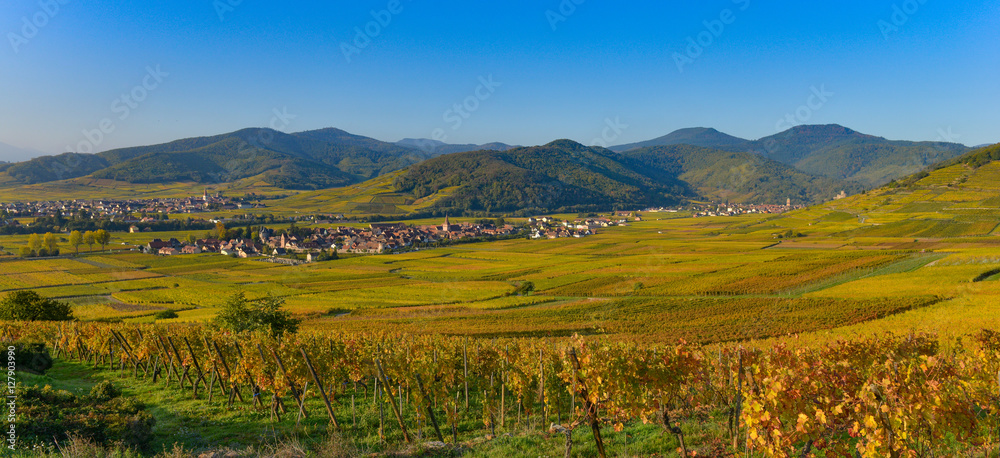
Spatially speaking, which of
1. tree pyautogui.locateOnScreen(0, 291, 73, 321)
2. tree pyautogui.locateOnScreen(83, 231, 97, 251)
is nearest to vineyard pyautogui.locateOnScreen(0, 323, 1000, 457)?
tree pyautogui.locateOnScreen(0, 291, 73, 321)

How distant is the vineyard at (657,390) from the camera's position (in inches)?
227

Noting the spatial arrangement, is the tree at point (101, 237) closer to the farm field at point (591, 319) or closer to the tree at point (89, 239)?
the tree at point (89, 239)

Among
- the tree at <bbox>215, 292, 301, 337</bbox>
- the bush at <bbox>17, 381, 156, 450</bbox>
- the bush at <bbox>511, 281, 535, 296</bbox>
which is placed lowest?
the bush at <bbox>511, 281, 535, 296</bbox>

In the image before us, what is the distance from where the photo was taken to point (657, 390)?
8.97m

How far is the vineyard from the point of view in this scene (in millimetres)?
5773

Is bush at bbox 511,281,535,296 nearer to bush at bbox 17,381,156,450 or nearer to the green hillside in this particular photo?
bush at bbox 17,381,156,450

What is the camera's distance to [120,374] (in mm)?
17875

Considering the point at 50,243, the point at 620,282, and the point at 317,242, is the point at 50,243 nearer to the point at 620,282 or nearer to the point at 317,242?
the point at 317,242

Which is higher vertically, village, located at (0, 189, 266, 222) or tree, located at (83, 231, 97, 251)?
village, located at (0, 189, 266, 222)

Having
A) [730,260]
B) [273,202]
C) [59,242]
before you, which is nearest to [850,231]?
[730,260]

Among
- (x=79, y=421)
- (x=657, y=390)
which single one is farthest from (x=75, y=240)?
(x=657, y=390)

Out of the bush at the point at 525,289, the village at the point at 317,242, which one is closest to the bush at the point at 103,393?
the bush at the point at 525,289

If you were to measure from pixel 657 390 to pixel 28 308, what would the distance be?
4057 cm

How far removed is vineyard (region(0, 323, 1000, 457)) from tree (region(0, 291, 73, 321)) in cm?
1966
